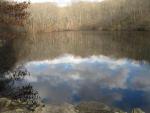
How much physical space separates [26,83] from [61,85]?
369 centimetres

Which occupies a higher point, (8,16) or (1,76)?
(8,16)

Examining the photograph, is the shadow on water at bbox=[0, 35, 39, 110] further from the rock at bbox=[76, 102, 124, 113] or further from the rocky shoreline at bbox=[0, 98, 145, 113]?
the rock at bbox=[76, 102, 124, 113]

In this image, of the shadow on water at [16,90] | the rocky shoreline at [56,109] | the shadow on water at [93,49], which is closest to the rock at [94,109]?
the rocky shoreline at [56,109]

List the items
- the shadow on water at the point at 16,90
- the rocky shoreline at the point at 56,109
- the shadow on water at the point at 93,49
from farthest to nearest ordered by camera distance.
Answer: the shadow on water at the point at 93,49 < the shadow on water at the point at 16,90 < the rocky shoreline at the point at 56,109

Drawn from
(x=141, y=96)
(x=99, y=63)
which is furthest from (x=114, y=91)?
(x=99, y=63)

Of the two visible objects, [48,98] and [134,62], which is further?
[134,62]

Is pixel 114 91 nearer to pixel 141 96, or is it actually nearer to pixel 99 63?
pixel 141 96

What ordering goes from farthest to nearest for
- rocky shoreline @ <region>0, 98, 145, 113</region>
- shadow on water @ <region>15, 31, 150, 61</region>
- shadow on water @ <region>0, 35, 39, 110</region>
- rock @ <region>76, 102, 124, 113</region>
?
1. shadow on water @ <region>15, 31, 150, 61</region>
2. shadow on water @ <region>0, 35, 39, 110</region>
3. rock @ <region>76, 102, 124, 113</region>
4. rocky shoreline @ <region>0, 98, 145, 113</region>

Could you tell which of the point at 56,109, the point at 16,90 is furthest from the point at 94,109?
the point at 16,90

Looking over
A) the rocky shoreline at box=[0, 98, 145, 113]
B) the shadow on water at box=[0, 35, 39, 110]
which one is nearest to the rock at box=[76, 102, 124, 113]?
the rocky shoreline at box=[0, 98, 145, 113]

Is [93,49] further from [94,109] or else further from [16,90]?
[94,109]

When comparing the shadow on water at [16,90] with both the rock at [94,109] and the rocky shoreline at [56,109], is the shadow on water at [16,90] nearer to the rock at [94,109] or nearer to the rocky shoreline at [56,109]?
the rocky shoreline at [56,109]

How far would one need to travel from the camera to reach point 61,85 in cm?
3538

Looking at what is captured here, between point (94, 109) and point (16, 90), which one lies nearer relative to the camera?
point (94, 109)
